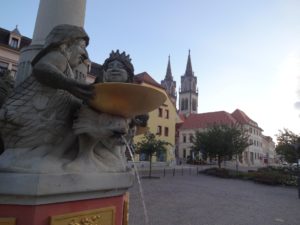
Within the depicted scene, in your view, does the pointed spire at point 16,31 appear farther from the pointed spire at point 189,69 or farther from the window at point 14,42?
the pointed spire at point 189,69

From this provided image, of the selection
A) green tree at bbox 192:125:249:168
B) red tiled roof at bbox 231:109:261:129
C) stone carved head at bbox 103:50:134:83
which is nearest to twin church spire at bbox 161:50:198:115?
red tiled roof at bbox 231:109:261:129

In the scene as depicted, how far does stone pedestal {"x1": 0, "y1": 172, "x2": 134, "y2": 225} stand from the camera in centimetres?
152

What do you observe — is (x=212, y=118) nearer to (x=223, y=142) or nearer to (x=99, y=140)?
(x=223, y=142)

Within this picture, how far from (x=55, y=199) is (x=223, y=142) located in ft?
85.4

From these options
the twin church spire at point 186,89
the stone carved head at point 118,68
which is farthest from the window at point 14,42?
the twin church spire at point 186,89

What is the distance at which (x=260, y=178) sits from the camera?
62.6 feet

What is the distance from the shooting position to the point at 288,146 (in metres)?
21.5

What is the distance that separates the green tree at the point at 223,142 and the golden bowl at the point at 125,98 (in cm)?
2564

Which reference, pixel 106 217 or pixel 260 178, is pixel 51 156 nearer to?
pixel 106 217

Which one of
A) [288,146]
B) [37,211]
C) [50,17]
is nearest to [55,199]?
[37,211]

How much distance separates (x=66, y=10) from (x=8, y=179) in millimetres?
2144

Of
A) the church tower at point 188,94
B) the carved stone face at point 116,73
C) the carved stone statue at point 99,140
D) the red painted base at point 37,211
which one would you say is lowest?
the red painted base at point 37,211

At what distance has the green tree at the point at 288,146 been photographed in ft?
68.6

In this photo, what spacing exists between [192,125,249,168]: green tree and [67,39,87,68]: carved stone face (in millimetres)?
25532
